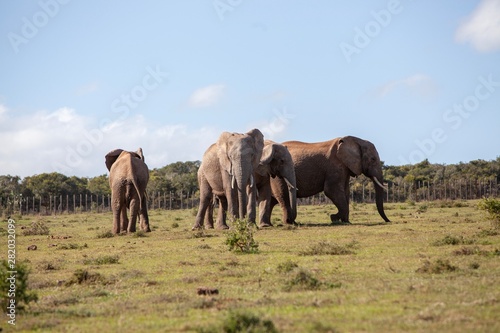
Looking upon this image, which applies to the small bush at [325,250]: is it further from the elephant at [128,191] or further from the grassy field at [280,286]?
the elephant at [128,191]

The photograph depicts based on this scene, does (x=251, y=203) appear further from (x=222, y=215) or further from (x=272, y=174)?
(x=272, y=174)

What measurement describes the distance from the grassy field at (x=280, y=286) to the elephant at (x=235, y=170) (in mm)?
4254

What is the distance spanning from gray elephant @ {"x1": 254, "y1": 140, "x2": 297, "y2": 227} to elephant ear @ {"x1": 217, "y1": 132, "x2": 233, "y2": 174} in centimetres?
167

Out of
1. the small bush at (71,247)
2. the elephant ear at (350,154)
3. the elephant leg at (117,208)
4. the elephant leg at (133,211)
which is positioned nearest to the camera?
the small bush at (71,247)

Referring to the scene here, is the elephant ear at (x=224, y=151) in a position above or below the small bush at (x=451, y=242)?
above

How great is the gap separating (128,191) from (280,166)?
5.97 m

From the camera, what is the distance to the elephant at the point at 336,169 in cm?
3041

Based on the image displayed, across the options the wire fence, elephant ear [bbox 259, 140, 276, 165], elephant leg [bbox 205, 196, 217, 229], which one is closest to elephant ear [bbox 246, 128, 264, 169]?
elephant ear [bbox 259, 140, 276, 165]

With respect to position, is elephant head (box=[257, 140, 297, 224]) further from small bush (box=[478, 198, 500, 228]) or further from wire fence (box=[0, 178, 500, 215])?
wire fence (box=[0, 178, 500, 215])

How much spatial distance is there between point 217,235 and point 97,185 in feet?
223

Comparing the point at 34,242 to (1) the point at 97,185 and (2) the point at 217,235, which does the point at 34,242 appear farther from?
(1) the point at 97,185

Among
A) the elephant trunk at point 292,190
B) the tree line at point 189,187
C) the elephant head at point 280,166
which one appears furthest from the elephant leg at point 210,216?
the tree line at point 189,187

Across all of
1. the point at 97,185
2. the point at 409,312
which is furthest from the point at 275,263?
the point at 97,185

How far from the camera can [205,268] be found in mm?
16156
